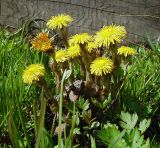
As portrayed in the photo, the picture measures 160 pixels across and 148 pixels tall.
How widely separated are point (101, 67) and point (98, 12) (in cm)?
122

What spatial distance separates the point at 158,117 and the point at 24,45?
2.85 feet

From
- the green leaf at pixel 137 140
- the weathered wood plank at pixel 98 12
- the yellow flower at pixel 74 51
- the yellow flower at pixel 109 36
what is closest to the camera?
the green leaf at pixel 137 140

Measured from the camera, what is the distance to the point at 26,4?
3033 millimetres

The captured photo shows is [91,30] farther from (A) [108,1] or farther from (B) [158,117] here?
(B) [158,117]

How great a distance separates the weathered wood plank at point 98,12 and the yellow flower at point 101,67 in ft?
3.27

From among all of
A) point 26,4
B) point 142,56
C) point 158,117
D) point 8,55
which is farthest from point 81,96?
point 26,4

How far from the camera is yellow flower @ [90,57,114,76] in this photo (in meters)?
1.72

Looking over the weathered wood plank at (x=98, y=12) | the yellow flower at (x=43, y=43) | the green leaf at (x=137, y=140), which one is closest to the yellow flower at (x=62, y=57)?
the yellow flower at (x=43, y=43)

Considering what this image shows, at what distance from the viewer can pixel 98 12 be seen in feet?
9.48

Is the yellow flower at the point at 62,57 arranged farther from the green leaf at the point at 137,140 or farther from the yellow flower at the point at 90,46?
the green leaf at the point at 137,140

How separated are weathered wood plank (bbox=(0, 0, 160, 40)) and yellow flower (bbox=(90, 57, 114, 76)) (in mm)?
996

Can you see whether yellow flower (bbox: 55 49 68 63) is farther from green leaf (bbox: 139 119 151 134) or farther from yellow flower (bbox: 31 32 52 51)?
green leaf (bbox: 139 119 151 134)

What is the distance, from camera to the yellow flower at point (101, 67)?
172 cm

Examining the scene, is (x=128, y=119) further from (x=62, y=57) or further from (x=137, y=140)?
(x=62, y=57)
